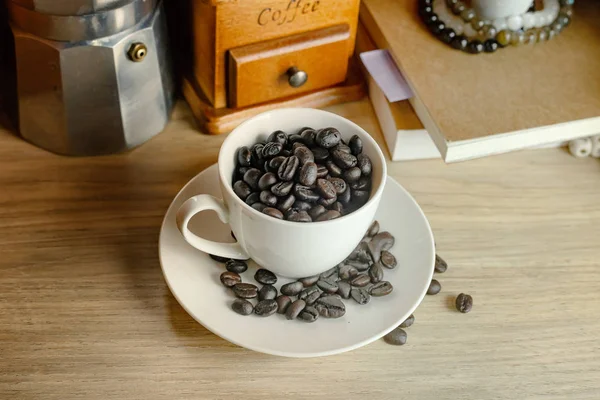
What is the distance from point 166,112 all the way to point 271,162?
0.21 metres

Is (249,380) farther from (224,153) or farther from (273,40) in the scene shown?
(273,40)

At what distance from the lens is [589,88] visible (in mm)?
699

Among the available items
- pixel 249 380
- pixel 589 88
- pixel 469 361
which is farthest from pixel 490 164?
pixel 249 380

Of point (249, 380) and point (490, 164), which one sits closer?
point (249, 380)

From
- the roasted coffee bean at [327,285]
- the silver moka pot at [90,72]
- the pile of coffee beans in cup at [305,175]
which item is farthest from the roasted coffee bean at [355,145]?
the silver moka pot at [90,72]

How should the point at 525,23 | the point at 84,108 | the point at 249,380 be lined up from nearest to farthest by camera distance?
1. the point at 249,380
2. the point at 84,108
3. the point at 525,23

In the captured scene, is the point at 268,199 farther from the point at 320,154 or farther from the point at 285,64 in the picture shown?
the point at 285,64

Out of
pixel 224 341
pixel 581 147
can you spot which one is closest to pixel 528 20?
pixel 581 147

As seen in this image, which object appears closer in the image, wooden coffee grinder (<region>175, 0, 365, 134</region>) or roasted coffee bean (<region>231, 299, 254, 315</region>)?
roasted coffee bean (<region>231, 299, 254, 315</region>)

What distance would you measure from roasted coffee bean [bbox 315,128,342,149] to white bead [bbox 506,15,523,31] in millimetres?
285

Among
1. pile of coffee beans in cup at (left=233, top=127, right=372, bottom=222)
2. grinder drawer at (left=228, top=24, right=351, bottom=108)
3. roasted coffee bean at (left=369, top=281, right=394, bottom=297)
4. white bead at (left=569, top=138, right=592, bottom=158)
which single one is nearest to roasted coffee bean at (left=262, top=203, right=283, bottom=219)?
pile of coffee beans in cup at (left=233, top=127, right=372, bottom=222)

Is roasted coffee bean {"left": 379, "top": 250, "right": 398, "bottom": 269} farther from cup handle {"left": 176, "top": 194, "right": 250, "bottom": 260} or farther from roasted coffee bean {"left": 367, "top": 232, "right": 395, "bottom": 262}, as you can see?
cup handle {"left": 176, "top": 194, "right": 250, "bottom": 260}

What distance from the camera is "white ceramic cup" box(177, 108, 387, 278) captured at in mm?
507

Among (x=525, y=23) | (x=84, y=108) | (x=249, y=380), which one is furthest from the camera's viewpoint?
(x=525, y=23)
